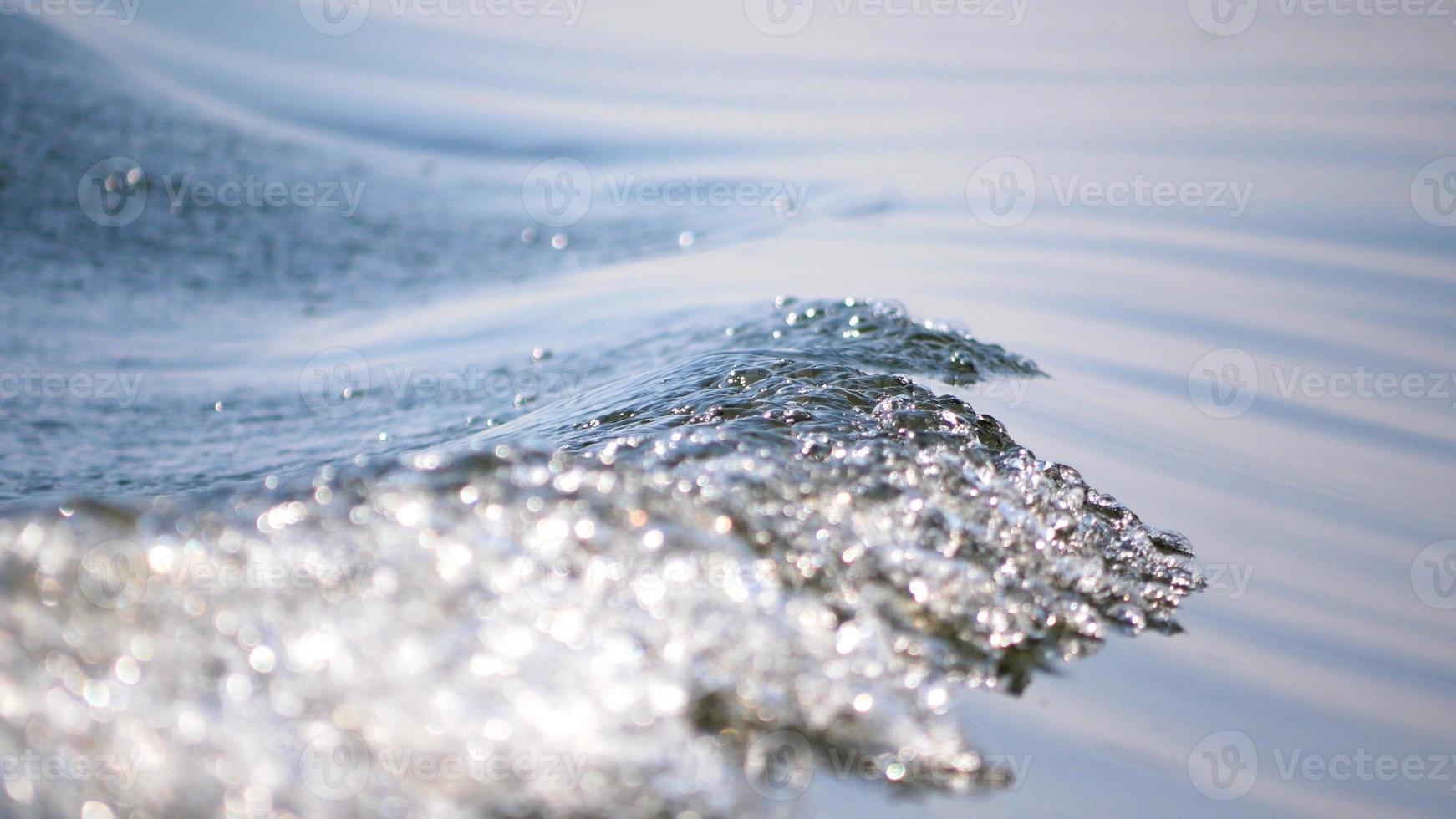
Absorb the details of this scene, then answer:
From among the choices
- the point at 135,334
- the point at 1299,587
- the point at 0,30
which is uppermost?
the point at 0,30

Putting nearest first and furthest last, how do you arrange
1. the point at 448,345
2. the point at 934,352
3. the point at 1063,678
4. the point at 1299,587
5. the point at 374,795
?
the point at 374,795 → the point at 1063,678 → the point at 1299,587 → the point at 934,352 → the point at 448,345

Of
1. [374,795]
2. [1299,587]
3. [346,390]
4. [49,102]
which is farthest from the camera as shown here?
[49,102]

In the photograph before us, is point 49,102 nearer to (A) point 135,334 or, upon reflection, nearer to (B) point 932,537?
(A) point 135,334

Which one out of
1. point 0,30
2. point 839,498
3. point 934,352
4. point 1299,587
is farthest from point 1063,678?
point 0,30

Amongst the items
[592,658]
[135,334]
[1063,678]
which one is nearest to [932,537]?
[1063,678]

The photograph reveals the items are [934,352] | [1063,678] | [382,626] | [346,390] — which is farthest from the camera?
[346,390]

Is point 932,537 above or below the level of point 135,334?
above

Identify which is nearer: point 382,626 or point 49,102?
point 382,626

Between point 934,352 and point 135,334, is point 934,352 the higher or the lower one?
the higher one

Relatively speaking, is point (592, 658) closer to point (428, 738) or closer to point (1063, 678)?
point (428, 738)
